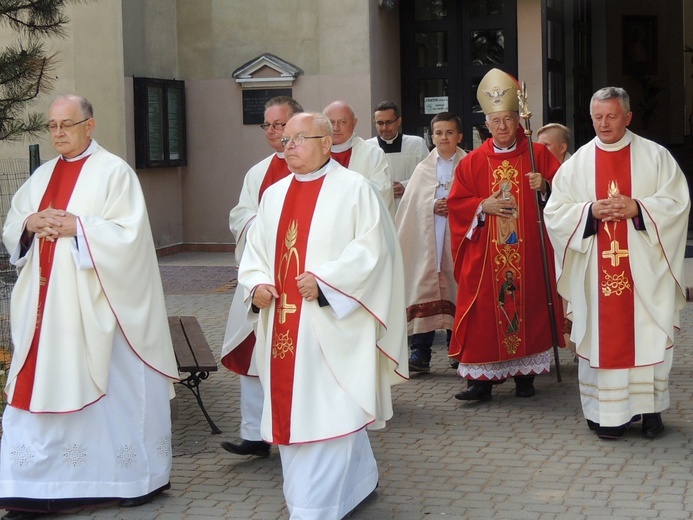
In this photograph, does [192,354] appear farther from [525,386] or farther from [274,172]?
[525,386]

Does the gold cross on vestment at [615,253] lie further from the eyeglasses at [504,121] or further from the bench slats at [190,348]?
the bench slats at [190,348]

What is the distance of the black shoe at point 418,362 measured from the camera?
886 centimetres

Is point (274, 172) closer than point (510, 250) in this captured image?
Yes

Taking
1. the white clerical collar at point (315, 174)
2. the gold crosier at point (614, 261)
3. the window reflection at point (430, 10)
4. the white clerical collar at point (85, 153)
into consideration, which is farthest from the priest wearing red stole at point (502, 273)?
the window reflection at point (430, 10)

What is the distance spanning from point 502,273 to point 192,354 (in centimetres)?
210

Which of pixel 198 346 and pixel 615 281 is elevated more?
pixel 615 281

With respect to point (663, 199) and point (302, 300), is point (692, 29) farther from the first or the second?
point (302, 300)

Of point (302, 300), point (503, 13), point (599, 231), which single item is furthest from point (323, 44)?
point (302, 300)

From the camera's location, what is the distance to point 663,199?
22.3ft

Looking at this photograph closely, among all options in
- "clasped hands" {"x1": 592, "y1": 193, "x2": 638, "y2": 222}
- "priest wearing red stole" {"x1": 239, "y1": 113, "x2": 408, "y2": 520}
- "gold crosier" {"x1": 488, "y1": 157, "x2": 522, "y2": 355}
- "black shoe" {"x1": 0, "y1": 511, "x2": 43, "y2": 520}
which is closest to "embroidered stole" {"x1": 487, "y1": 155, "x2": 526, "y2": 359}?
"gold crosier" {"x1": 488, "y1": 157, "x2": 522, "y2": 355}

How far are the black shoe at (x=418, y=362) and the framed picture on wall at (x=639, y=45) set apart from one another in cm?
1268

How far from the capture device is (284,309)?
5434 mm

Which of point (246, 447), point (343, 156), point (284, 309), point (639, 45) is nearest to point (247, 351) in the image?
point (246, 447)

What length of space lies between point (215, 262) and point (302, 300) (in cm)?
1000
